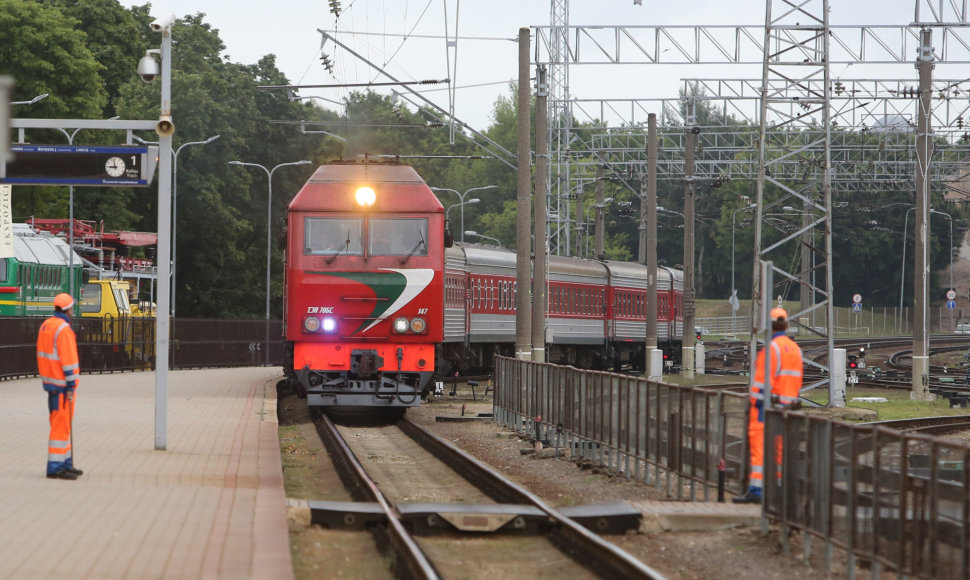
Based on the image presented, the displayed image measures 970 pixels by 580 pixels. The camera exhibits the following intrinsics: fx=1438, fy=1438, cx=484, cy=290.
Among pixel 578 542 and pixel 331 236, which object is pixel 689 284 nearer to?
pixel 331 236

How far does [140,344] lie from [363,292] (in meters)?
22.5

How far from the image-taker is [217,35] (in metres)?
74.9

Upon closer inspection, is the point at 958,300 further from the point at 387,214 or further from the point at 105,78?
the point at 387,214

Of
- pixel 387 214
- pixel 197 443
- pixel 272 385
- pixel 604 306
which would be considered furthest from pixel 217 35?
pixel 197 443

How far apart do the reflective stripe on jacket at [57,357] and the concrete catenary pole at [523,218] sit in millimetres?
14386

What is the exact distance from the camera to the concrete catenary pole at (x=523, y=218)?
27188mm

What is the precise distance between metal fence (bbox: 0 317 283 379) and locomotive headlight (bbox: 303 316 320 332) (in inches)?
519

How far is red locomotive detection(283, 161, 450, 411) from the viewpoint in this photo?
21.8m

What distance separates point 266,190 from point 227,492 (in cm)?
5798

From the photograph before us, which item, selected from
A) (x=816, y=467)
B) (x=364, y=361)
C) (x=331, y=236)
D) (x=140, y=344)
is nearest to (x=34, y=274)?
(x=140, y=344)

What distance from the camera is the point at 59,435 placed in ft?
43.7

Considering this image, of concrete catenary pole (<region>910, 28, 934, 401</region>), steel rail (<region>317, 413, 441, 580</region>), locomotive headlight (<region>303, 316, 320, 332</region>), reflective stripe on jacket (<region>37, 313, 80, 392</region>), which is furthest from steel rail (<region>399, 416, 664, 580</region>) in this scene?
concrete catenary pole (<region>910, 28, 934, 401</region>)

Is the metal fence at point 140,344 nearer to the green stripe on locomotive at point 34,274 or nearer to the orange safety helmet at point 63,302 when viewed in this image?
the green stripe on locomotive at point 34,274

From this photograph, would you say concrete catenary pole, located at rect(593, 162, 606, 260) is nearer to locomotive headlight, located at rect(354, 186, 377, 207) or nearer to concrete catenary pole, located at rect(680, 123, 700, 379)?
concrete catenary pole, located at rect(680, 123, 700, 379)
